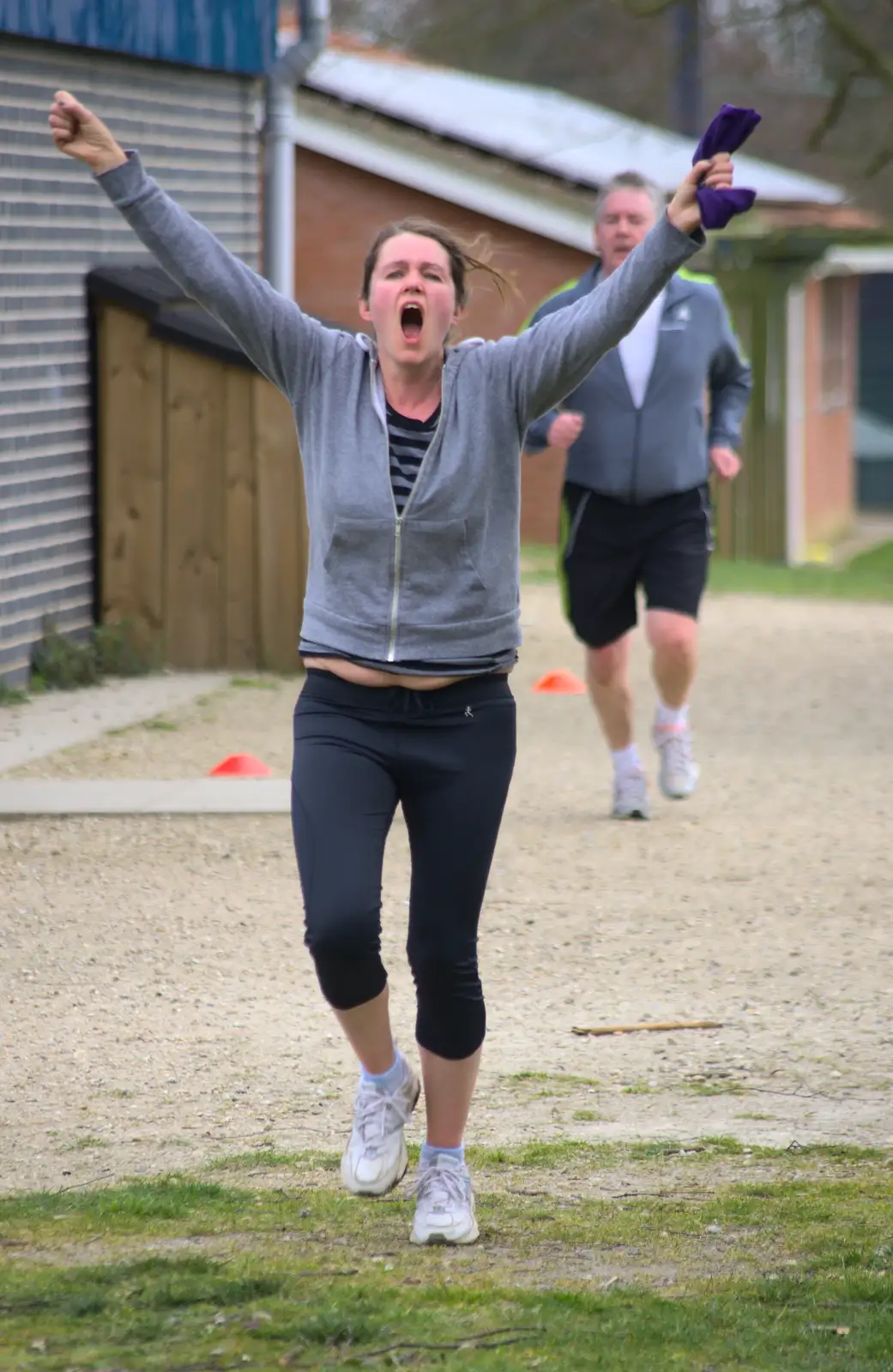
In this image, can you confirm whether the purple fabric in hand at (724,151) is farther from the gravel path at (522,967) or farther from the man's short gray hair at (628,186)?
the man's short gray hair at (628,186)

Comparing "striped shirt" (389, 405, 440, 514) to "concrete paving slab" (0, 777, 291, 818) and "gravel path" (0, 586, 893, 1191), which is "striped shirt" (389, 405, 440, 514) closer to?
"gravel path" (0, 586, 893, 1191)

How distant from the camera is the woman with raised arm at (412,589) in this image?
399 cm

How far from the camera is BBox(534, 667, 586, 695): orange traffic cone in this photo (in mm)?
12136

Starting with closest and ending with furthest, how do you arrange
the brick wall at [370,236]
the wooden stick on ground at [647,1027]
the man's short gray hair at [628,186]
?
the wooden stick on ground at [647,1027]
the man's short gray hair at [628,186]
the brick wall at [370,236]

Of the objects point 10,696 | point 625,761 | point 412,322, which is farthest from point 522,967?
point 10,696

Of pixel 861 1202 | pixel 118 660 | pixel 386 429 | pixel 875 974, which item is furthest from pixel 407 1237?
pixel 118 660

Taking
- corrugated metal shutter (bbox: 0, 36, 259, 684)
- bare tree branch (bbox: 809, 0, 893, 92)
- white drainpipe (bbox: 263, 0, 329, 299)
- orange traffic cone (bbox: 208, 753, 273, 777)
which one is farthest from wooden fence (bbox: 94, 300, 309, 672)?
bare tree branch (bbox: 809, 0, 893, 92)

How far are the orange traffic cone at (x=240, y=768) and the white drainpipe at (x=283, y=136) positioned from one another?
5.87 m

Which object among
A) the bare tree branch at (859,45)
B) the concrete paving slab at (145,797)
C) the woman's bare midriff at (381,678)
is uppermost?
the bare tree branch at (859,45)

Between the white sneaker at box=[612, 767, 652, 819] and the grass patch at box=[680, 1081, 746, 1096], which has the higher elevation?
the white sneaker at box=[612, 767, 652, 819]

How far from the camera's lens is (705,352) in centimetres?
809

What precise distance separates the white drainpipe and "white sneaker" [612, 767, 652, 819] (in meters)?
6.81

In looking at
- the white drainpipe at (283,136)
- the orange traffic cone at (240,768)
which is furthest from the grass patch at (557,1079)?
the white drainpipe at (283,136)

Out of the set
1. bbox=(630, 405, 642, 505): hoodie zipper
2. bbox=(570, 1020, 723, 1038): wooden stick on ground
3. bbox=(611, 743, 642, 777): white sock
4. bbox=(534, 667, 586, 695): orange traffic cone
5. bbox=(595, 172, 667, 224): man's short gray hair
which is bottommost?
bbox=(570, 1020, 723, 1038): wooden stick on ground
